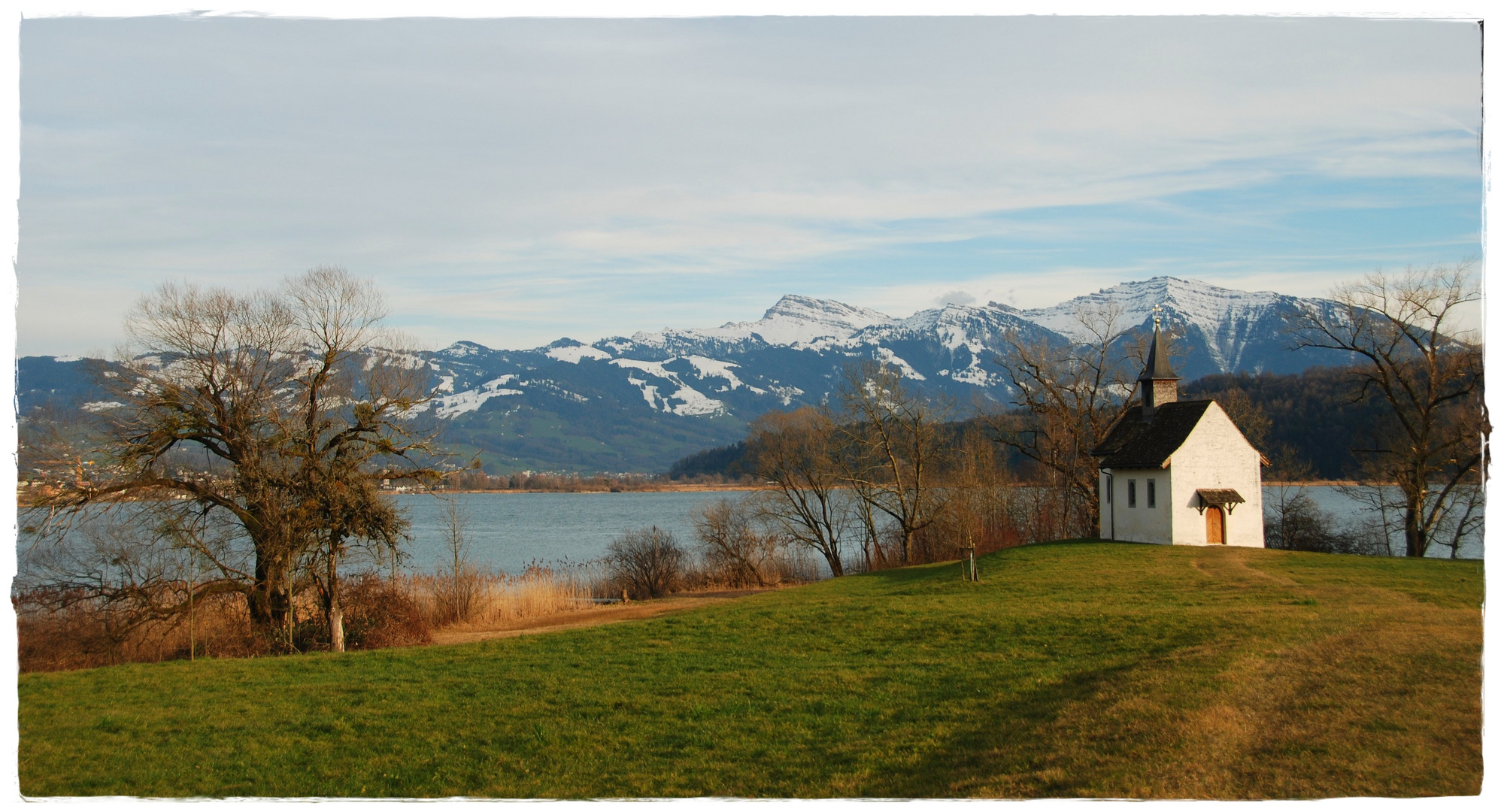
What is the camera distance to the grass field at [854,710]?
8680 millimetres

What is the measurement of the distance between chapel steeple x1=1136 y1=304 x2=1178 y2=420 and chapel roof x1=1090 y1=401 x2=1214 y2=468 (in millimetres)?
619

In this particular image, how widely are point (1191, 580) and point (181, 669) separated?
78.8ft

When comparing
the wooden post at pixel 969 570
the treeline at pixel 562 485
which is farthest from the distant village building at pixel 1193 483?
the treeline at pixel 562 485

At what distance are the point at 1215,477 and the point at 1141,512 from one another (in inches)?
120

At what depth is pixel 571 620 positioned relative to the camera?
1277 inches

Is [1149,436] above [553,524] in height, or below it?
above

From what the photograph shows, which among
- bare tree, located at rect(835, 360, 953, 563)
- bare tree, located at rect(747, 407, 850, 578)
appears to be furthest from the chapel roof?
bare tree, located at rect(747, 407, 850, 578)

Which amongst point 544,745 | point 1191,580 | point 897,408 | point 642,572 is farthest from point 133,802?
point 897,408

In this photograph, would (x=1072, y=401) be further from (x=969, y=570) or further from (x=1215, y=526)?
(x=969, y=570)

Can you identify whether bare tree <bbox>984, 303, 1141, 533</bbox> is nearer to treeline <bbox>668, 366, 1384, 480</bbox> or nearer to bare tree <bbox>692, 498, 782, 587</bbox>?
treeline <bbox>668, 366, 1384, 480</bbox>

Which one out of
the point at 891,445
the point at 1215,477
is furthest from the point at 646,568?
the point at 1215,477

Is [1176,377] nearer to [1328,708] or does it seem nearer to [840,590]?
[840,590]

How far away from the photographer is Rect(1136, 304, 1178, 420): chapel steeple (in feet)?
129

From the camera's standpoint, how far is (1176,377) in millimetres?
39250
